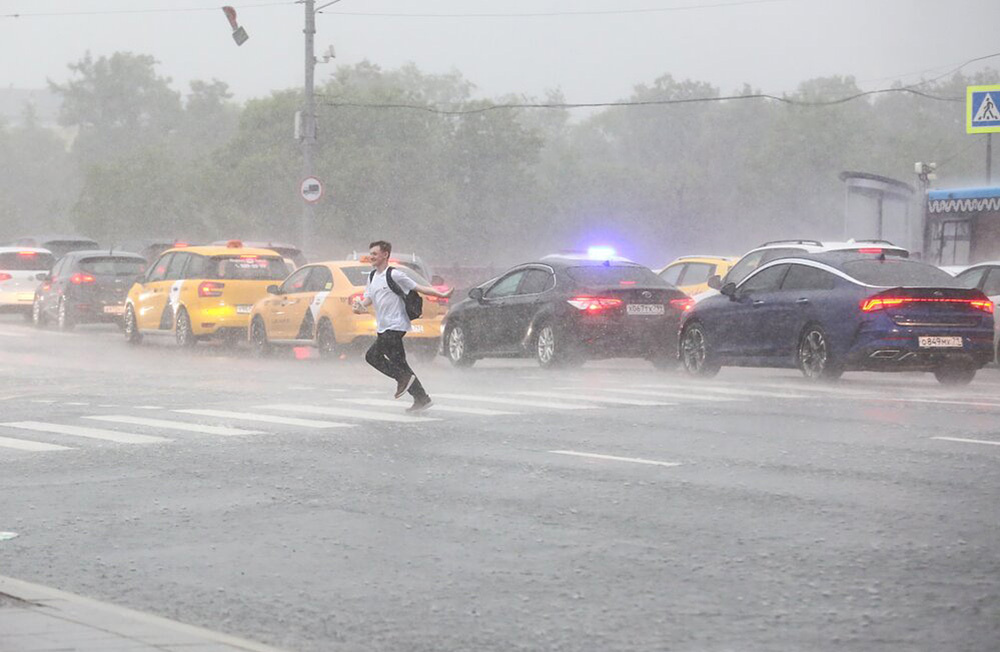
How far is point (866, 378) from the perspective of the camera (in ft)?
71.1

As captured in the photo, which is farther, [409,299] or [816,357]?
[816,357]

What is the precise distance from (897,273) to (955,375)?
4.55 ft

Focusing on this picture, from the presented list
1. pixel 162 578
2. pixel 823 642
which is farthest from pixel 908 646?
pixel 162 578

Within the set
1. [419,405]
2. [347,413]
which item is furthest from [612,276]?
[347,413]

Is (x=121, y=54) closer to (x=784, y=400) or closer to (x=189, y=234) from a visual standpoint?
(x=189, y=234)

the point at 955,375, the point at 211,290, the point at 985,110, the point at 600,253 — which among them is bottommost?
the point at 955,375

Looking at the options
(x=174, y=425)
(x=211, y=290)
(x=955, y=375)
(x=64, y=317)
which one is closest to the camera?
(x=174, y=425)

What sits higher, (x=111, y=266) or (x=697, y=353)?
(x=111, y=266)

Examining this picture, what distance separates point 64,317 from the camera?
36.1 meters

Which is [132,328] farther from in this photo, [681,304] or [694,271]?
[681,304]

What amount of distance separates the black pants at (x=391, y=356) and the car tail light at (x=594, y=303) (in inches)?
236

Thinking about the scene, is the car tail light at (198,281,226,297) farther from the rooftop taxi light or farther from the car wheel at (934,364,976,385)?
the car wheel at (934,364,976,385)

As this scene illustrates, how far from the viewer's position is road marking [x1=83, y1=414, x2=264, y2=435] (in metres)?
14.8

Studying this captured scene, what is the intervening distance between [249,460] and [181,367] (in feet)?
40.2
